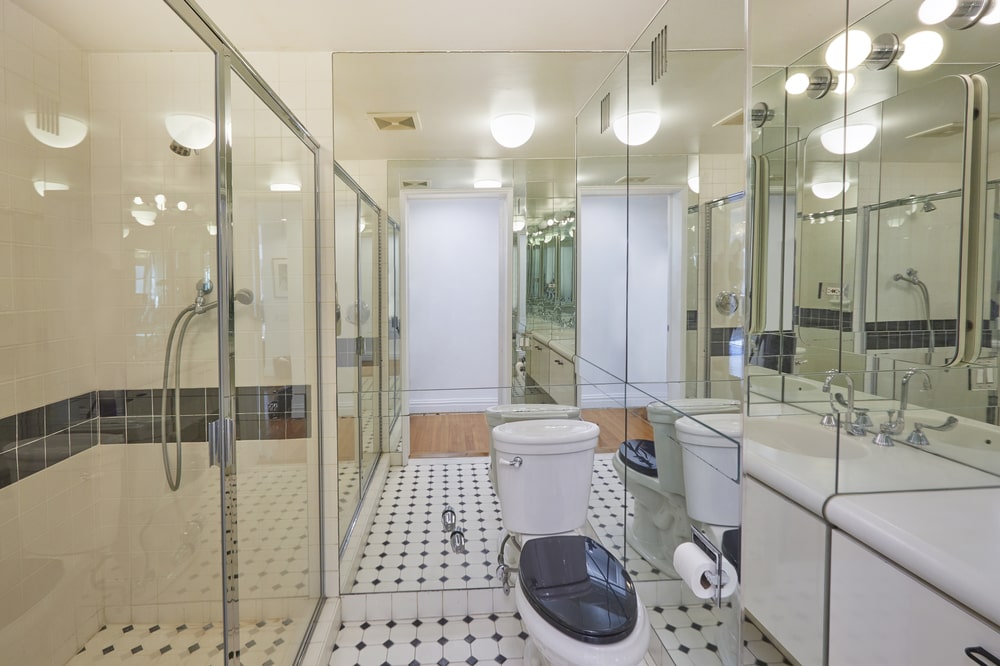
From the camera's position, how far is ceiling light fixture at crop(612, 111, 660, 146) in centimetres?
169

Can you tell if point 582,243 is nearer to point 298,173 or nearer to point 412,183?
point 412,183

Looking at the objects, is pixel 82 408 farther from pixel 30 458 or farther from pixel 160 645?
pixel 160 645

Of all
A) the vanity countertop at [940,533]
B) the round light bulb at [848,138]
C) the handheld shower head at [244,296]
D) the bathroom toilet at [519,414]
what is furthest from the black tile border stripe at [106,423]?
the round light bulb at [848,138]

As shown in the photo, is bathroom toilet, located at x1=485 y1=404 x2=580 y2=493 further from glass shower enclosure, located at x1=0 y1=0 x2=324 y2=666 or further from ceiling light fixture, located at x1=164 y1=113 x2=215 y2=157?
ceiling light fixture, located at x1=164 y1=113 x2=215 y2=157

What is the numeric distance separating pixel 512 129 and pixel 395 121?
52 centimetres

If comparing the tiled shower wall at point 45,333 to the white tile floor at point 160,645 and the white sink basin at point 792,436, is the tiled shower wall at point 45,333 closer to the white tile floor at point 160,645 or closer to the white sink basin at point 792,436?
the white tile floor at point 160,645

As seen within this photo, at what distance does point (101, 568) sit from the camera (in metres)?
1.40

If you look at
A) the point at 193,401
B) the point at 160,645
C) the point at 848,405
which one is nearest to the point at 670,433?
the point at 848,405

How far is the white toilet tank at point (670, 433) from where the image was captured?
58.0 inches

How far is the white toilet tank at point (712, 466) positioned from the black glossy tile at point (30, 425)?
170cm

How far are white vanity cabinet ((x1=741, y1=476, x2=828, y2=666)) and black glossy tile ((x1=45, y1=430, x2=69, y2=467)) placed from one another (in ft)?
6.05

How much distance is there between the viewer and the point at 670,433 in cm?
164

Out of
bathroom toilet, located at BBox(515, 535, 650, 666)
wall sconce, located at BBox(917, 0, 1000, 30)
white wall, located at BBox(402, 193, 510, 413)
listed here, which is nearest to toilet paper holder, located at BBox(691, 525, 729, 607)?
bathroom toilet, located at BBox(515, 535, 650, 666)

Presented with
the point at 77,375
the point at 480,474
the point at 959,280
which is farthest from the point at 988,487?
the point at 77,375
